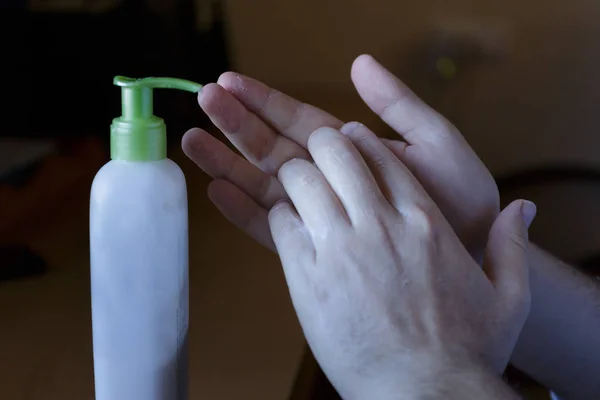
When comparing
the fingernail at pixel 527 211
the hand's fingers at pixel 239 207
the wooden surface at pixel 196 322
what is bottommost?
the wooden surface at pixel 196 322

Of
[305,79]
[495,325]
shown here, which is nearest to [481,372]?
[495,325]

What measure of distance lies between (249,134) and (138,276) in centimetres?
17

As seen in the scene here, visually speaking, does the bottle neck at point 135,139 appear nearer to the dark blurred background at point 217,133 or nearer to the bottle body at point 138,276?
the bottle body at point 138,276

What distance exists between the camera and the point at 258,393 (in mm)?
559

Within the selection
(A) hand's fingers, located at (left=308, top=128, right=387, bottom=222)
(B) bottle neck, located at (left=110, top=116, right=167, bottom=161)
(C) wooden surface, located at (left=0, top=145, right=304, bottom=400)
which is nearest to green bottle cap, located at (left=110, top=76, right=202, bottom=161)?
(B) bottle neck, located at (left=110, top=116, right=167, bottom=161)

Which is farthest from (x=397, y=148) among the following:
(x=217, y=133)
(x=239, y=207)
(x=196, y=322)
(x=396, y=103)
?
(x=217, y=133)

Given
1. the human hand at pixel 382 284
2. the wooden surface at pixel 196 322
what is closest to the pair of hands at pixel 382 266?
the human hand at pixel 382 284

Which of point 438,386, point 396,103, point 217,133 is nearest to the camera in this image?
point 438,386

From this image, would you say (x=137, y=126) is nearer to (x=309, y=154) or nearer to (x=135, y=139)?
(x=135, y=139)

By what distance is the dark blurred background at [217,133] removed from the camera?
615 millimetres

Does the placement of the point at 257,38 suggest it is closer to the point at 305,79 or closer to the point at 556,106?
the point at 305,79

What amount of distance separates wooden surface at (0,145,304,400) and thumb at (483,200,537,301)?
0.67ft

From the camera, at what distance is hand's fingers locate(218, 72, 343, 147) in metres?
0.54

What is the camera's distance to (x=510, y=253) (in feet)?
1.59
